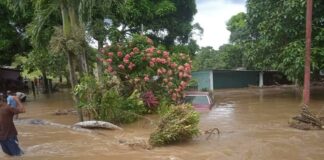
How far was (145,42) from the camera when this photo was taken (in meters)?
17.6

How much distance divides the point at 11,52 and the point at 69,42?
17.0 m

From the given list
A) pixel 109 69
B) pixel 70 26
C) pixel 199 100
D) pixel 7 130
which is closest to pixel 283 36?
pixel 199 100

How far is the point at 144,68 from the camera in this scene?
16984 mm

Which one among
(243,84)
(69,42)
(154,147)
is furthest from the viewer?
(243,84)

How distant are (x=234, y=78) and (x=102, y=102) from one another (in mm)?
27366

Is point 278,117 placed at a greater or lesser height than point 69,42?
lesser

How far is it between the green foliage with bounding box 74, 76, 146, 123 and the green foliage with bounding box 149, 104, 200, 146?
11.5 feet

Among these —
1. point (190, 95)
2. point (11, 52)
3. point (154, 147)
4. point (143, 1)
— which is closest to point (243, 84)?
point (143, 1)

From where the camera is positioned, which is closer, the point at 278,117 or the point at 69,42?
the point at 69,42

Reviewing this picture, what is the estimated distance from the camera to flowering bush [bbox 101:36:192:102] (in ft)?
54.7

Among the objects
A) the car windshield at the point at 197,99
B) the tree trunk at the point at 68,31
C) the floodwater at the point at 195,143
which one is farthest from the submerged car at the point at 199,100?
the tree trunk at the point at 68,31

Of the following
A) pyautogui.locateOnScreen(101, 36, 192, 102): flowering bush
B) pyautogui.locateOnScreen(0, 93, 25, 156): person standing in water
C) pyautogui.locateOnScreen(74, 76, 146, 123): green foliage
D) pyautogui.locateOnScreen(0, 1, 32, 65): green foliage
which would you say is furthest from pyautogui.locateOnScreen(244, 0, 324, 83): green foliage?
pyautogui.locateOnScreen(0, 93, 25, 156): person standing in water

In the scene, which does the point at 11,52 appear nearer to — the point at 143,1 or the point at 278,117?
the point at 143,1

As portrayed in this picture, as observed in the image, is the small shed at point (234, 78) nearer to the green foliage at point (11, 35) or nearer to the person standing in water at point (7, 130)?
the green foliage at point (11, 35)
